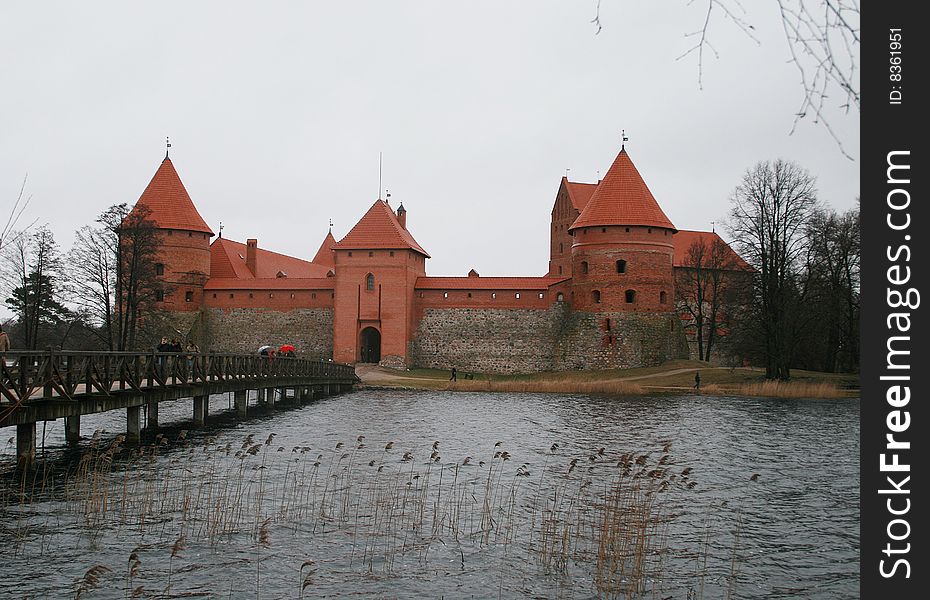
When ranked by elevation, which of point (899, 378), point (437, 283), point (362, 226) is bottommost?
point (899, 378)

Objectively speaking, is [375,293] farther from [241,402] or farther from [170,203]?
[241,402]

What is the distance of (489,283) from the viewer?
127 ft

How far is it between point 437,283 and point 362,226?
13.2 feet

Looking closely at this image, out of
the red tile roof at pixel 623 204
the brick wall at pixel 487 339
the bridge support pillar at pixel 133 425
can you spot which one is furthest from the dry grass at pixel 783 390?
the bridge support pillar at pixel 133 425

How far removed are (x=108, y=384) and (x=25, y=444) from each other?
6.09 ft

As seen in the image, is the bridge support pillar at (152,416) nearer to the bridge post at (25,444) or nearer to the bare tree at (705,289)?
the bridge post at (25,444)

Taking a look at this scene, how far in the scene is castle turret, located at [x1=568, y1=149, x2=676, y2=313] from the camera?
37.3m

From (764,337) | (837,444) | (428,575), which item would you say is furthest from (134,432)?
(764,337)

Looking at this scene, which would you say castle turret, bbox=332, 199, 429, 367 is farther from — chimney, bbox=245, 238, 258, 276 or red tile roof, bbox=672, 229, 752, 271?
red tile roof, bbox=672, 229, 752, 271

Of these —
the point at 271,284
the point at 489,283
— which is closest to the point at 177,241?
the point at 271,284

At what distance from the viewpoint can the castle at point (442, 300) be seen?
37344 mm

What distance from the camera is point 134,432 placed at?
14.3 meters

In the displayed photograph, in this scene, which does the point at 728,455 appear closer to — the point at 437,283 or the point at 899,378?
the point at 899,378

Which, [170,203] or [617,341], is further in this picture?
[170,203]
